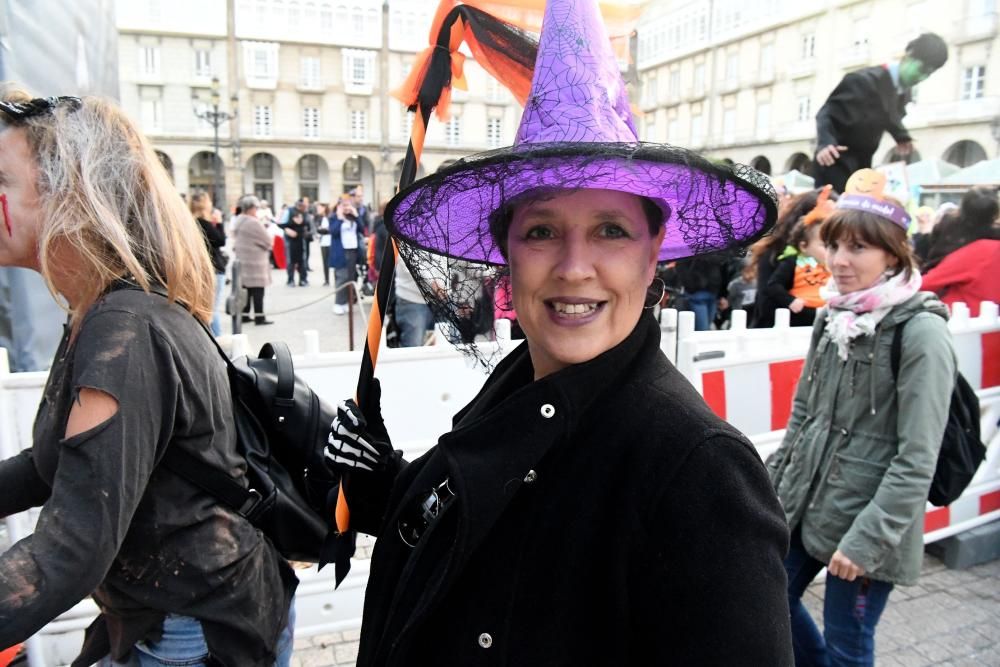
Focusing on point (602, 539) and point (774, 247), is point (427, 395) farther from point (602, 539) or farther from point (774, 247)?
point (774, 247)

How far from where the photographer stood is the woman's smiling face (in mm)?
1279

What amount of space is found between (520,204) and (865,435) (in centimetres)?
189

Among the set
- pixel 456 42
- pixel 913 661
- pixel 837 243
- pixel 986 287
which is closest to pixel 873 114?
pixel 986 287

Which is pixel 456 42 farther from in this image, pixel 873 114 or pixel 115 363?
pixel 873 114

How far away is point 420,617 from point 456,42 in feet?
4.53

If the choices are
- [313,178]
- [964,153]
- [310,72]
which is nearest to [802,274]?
[964,153]

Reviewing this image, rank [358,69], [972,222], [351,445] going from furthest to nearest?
[358,69]
[972,222]
[351,445]

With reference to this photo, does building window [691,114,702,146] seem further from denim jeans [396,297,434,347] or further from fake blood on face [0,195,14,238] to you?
fake blood on face [0,195,14,238]

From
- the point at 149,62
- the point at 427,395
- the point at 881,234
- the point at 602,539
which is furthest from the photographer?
the point at 149,62

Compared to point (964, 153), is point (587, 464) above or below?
below

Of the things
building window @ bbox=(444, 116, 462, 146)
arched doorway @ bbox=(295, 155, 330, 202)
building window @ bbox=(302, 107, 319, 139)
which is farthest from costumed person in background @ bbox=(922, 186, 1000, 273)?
arched doorway @ bbox=(295, 155, 330, 202)

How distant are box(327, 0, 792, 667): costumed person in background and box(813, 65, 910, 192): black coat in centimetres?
426

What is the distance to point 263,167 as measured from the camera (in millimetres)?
56750

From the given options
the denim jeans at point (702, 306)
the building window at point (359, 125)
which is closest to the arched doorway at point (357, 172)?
the building window at point (359, 125)
